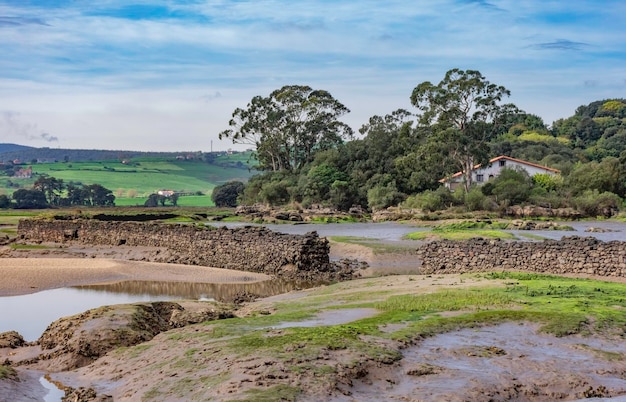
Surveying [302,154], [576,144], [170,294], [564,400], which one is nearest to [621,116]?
[576,144]

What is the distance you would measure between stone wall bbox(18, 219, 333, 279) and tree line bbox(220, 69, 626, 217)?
3846cm

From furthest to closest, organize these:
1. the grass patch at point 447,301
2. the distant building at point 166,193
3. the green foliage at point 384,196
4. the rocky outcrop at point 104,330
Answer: the distant building at point 166,193 → the green foliage at point 384,196 → the grass patch at point 447,301 → the rocky outcrop at point 104,330

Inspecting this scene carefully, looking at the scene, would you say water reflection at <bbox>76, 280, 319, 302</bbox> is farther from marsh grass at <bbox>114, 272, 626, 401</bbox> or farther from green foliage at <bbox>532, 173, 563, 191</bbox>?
green foliage at <bbox>532, 173, 563, 191</bbox>

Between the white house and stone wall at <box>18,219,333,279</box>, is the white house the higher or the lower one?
the higher one

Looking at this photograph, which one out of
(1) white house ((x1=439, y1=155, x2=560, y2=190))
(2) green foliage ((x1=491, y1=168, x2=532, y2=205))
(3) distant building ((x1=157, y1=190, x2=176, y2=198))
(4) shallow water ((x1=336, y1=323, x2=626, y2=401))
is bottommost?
(3) distant building ((x1=157, y1=190, x2=176, y2=198))

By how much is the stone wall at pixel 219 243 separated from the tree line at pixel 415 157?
38.5 meters

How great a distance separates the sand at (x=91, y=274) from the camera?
Result: 29.9 meters

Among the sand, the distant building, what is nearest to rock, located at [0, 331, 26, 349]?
the sand

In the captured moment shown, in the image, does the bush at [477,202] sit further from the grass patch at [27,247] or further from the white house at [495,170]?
the grass patch at [27,247]

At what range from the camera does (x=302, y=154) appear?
110 m

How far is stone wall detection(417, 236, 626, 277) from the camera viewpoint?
81.9 feet

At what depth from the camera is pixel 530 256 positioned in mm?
26922

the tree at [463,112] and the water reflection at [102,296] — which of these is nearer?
the water reflection at [102,296]

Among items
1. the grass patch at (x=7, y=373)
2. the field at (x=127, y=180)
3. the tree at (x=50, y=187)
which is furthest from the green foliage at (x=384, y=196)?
the grass patch at (x=7, y=373)
